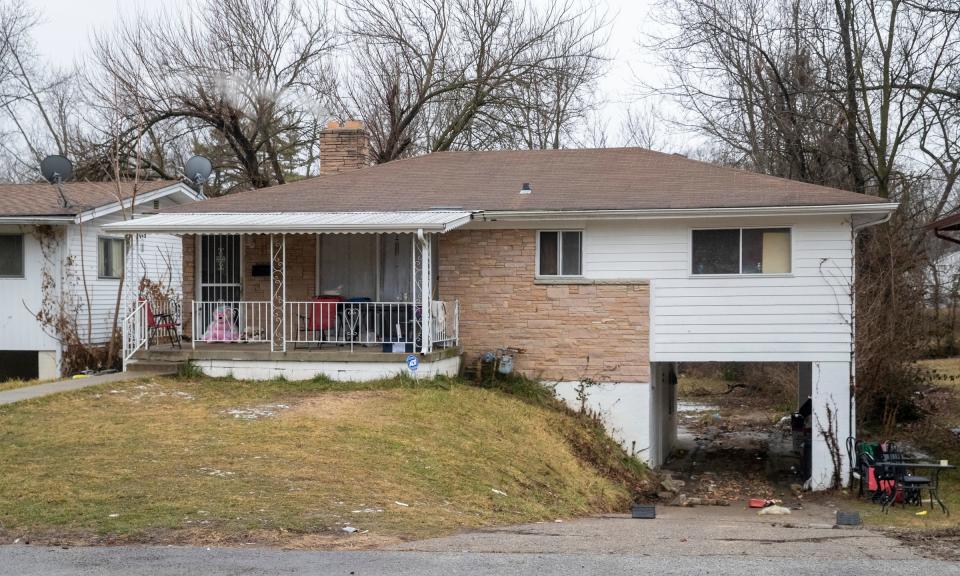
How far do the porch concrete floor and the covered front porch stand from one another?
2cm

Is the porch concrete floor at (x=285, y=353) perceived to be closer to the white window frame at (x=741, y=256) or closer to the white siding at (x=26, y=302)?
the white window frame at (x=741, y=256)

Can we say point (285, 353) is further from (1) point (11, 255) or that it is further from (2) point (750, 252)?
(1) point (11, 255)

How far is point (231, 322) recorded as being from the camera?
17.5 m

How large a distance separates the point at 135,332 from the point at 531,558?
11270mm

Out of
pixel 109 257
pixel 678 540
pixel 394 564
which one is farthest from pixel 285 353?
pixel 394 564

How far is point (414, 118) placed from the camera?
34219 mm

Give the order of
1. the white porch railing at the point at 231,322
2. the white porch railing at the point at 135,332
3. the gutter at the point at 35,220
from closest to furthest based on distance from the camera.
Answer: the white porch railing at the point at 135,332 < the white porch railing at the point at 231,322 < the gutter at the point at 35,220

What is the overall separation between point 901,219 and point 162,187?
1661 centimetres

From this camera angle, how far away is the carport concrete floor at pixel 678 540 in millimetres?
8320

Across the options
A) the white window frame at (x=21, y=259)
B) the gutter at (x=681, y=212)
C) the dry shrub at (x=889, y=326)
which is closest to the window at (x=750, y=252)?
the gutter at (x=681, y=212)

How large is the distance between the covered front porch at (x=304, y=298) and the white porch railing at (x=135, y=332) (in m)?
0.02

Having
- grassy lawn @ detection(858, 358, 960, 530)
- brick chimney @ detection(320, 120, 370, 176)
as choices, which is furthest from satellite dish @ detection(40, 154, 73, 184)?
grassy lawn @ detection(858, 358, 960, 530)

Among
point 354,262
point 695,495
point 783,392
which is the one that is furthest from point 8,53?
point 695,495

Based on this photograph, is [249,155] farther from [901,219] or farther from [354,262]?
[901,219]
